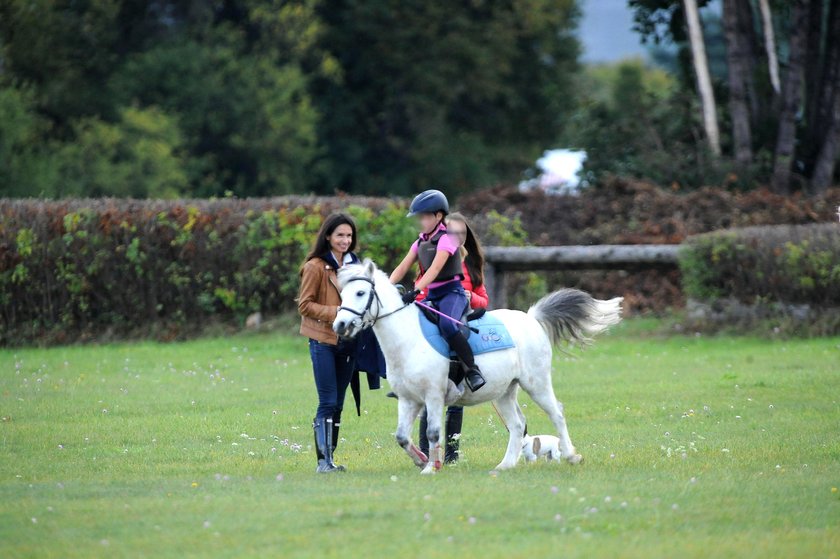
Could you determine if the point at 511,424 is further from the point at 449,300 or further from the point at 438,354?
the point at 449,300

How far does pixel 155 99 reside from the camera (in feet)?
158

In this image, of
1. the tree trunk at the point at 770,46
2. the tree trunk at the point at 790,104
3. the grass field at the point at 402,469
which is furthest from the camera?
the tree trunk at the point at 770,46

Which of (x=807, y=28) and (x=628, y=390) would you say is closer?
(x=628, y=390)

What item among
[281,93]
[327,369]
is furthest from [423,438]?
[281,93]

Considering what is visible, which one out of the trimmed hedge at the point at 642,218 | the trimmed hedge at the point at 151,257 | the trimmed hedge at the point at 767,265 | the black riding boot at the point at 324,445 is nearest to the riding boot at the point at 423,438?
the black riding boot at the point at 324,445

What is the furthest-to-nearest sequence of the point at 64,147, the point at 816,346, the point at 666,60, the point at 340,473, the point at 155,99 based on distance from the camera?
the point at 666,60 → the point at 155,99 → the point at 64,147 → the point at 816,346 → the point at 340,473

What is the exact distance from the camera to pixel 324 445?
10.6m

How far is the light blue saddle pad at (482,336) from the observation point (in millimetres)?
10312

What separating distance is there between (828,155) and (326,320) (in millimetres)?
21208

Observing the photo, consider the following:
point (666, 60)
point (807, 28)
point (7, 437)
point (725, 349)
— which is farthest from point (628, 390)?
point (666, 60)

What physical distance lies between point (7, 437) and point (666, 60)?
79997 mm

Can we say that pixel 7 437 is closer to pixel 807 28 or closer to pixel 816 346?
pixel 816 346

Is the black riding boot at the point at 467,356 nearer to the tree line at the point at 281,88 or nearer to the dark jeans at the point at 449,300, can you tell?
the dark jeans at the point at 449,300

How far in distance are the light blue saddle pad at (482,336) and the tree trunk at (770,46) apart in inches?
821
